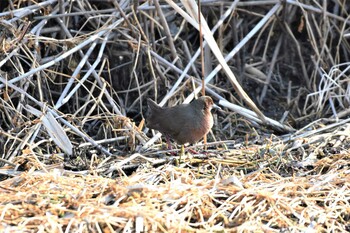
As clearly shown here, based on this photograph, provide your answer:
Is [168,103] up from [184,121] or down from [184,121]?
down

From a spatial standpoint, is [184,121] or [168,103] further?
[168,103]

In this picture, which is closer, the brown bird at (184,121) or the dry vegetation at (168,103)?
the dry vegetation at (168,103)

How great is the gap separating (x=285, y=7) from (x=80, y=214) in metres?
3.44

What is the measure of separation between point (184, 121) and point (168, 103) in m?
0.72

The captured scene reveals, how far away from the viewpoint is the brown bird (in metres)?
5.24

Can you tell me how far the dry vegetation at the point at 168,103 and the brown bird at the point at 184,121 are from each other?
0.12 meters

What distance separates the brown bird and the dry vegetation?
0.39ft

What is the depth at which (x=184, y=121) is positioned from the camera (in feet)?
17.3

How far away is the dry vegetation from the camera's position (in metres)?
3.90

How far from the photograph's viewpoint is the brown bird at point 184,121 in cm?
524

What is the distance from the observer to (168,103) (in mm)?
5953

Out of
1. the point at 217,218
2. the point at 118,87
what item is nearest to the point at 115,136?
the point at 118,87

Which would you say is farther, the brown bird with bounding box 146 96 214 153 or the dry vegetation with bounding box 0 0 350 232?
the brown bird with bounding box 146 96 214 153

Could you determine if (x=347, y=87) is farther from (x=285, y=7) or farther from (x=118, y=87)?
(x=118, y=87)
